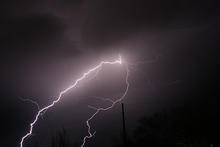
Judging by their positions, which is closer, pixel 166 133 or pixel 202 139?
pixel 202 139

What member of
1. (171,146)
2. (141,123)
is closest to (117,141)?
(141,123)

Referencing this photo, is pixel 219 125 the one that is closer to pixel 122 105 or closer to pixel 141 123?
pixel 141 123

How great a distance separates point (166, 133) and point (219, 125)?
18.5 feet

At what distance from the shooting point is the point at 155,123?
120 feet

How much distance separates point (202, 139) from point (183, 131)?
3282 millimetres

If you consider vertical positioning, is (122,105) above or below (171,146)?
above

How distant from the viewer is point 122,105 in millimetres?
26141

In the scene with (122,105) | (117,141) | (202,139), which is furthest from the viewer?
(117,141)

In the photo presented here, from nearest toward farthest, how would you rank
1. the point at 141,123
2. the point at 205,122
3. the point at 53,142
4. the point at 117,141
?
1. the point at 205,122
2. the point at 141,123
3. the point at 117,141
4. the point at 53,142

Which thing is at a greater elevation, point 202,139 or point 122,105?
point 122,105

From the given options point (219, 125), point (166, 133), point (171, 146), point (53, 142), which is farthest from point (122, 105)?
point (53, 142)

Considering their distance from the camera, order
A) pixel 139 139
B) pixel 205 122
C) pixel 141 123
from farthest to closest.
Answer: pixel 141 123
pixel 139 139
pixel 205 122

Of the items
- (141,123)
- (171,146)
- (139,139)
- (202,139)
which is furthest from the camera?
(141,123)

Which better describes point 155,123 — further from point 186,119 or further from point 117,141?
point 117,141
